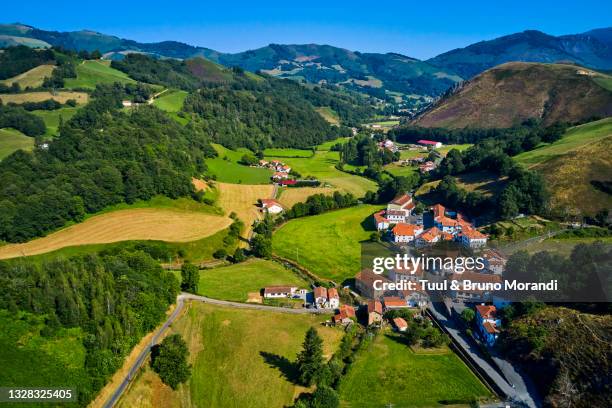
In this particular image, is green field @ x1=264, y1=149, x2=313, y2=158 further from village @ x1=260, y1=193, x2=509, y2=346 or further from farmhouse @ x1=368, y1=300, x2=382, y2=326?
farmhouse @ x1=368, y1=300, x2=382, y2=326

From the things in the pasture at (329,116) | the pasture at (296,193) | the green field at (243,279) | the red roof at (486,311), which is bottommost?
the green field at (243,279)

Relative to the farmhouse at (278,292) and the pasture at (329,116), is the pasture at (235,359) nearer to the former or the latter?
the farmhouse at (278,292)

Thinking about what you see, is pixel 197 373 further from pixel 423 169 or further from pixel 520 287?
pixel 423 169

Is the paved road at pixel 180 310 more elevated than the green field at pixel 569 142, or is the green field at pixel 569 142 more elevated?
the green field at pixel 569 142

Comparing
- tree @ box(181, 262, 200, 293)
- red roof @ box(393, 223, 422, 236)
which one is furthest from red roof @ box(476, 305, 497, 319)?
tree @ box(181, 262, 200, 293)

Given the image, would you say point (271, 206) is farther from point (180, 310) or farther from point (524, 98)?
point (524, 98)

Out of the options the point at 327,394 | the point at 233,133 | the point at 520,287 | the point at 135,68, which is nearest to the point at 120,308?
the point at 327,394

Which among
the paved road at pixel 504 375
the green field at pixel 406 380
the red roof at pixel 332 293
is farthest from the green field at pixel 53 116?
the paved road at pixel 504 375
